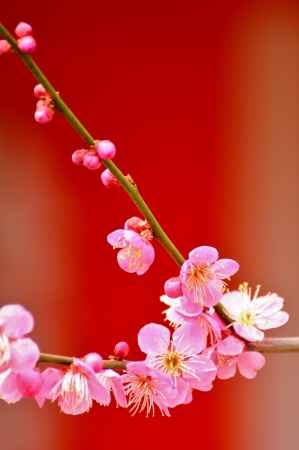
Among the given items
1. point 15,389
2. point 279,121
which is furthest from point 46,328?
point 15,389

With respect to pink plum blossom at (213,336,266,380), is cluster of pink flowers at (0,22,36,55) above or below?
above

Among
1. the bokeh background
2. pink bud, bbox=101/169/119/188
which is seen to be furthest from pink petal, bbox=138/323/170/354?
the bokeh background

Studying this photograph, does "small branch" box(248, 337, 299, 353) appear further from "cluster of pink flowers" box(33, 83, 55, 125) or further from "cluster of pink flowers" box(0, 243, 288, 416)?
"cluster of pink flowers" box(33, 83, 55, 125)

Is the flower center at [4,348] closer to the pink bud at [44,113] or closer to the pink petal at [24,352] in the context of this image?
the pink petal at [24,352]

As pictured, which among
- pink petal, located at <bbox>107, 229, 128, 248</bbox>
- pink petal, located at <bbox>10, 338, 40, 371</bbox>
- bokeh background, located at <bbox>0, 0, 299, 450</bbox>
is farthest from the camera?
bokeh background, located at <bbox>0, 0, 299, 450</bbox>

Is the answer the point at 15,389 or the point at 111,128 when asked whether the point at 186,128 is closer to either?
the point at 111,128

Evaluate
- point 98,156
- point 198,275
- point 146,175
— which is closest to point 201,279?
point 198,275

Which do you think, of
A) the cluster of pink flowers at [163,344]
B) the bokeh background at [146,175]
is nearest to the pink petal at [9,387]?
the cluster of pink flowers at [163,344]

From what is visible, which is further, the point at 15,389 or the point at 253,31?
the point at 253,31
